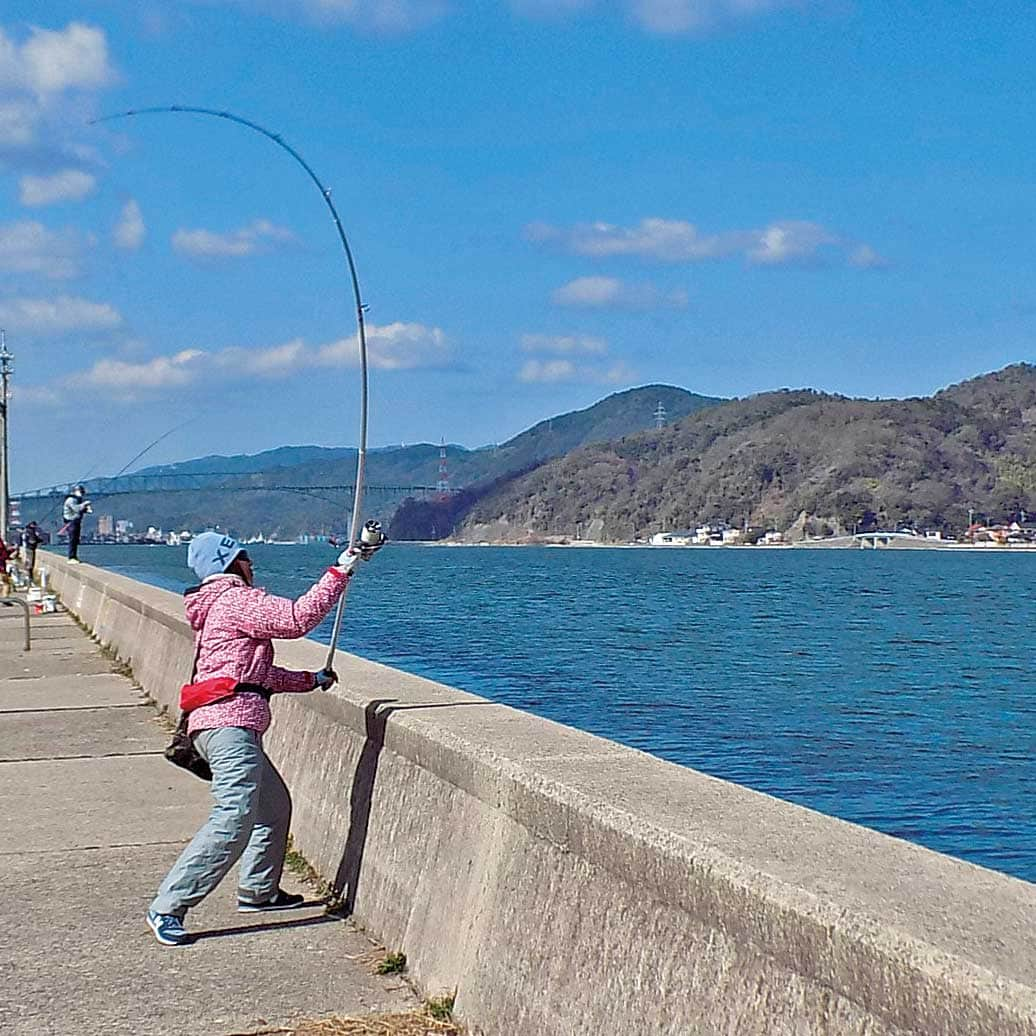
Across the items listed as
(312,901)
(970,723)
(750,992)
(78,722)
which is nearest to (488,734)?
(312,901)

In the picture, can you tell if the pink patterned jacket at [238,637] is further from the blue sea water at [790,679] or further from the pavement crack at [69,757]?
the blue sea water at [790,679]

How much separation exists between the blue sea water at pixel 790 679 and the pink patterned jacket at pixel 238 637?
35.2 feet

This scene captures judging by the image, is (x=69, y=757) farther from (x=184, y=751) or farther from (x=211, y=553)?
(x=211, y=553)

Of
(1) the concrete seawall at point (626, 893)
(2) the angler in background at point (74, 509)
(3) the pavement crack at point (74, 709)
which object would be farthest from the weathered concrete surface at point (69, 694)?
(2) the angler in background at point (74, 509)

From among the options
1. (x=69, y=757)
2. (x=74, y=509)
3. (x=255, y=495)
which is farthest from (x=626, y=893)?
(x=255, y=495)

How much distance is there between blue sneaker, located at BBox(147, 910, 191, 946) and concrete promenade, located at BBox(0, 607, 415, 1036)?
2.0 inches

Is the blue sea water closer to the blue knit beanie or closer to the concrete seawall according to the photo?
the concrete seawall

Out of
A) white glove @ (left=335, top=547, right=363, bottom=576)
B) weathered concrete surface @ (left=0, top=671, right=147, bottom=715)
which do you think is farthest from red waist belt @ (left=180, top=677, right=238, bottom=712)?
weathered concrete surface @ (left=0, top=671, right=147, bottom=715)

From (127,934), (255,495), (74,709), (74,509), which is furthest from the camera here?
(255,495)

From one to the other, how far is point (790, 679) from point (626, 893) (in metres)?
29.9

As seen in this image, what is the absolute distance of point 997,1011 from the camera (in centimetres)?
257

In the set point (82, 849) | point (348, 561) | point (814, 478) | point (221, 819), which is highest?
point (814, 478)

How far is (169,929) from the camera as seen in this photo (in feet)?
18.2

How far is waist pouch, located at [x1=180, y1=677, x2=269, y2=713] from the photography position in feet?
18.2
